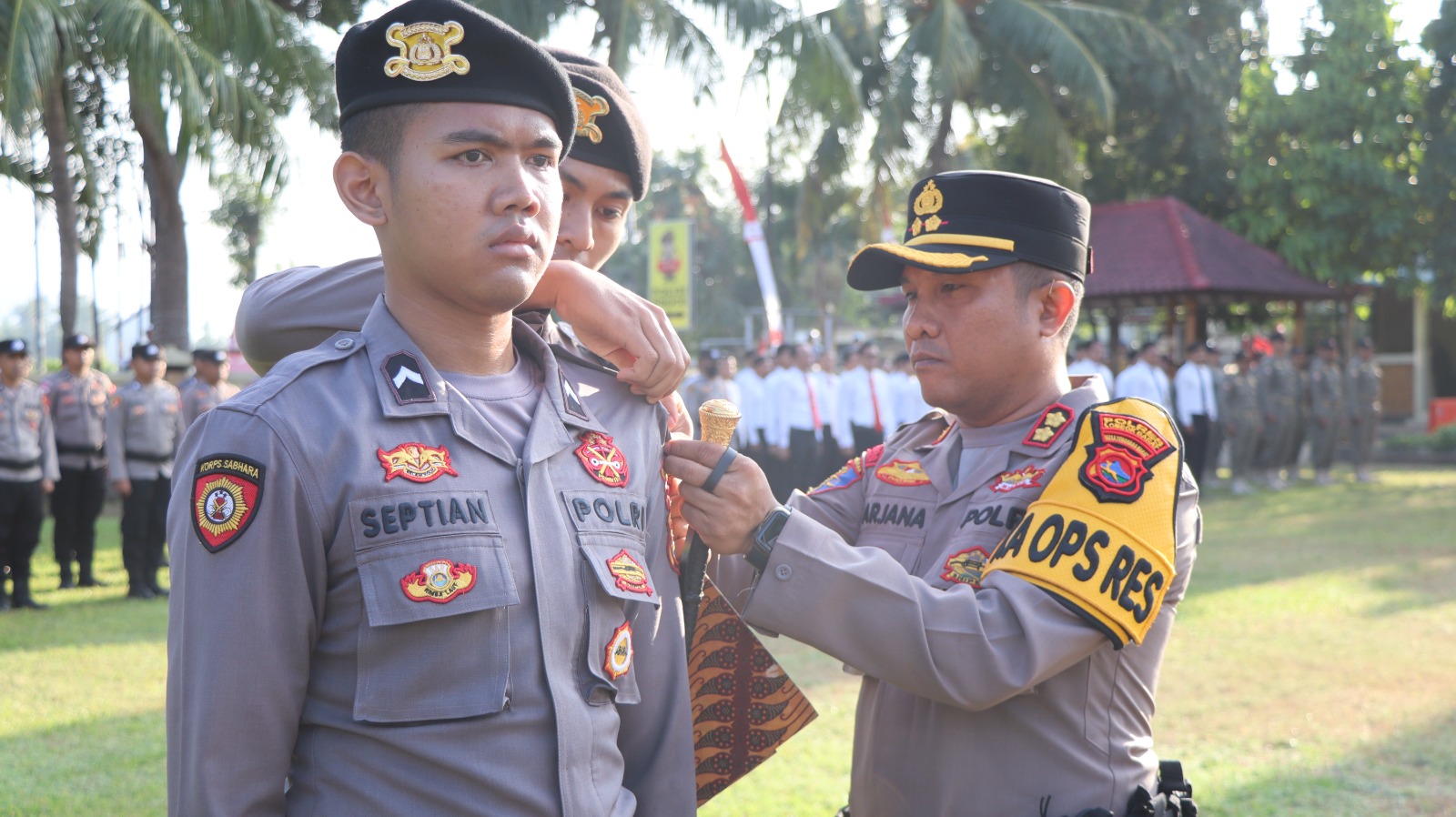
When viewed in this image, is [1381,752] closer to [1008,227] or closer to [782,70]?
[1008,227]

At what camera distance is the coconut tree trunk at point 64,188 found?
496 inches

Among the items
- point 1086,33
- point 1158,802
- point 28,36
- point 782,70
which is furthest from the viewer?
point 1086,33

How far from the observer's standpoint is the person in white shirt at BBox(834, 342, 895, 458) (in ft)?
55.1

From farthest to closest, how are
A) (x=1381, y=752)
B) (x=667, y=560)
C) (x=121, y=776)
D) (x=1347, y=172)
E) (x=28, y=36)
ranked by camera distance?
(x=1347, y=172) < (x=28, y=36) < (x=1381, y=752) < (x=121, y=776) < (x=667, y=560)

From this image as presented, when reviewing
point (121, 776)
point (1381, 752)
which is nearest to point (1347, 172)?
point (1381, 752)

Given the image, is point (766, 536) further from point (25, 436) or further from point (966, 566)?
point (25, 436)

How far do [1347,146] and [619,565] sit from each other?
2099cm

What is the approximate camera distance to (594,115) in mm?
2098

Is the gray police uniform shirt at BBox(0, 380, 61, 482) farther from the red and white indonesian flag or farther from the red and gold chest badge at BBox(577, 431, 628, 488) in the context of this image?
the red and gold chest badge at BBox(577, 431, 628, 488)

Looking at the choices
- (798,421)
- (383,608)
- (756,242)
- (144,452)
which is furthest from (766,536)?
(798,421)

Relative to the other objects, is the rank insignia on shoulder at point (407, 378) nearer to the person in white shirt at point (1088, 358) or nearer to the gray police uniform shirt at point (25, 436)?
the gray police uniform shirt at point (25, 436)

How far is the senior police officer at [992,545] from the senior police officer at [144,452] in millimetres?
8550

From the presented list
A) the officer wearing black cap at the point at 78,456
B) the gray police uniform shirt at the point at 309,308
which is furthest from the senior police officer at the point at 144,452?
the gray police uniform shirt at the point at 309,308

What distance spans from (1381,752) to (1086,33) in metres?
17.3
